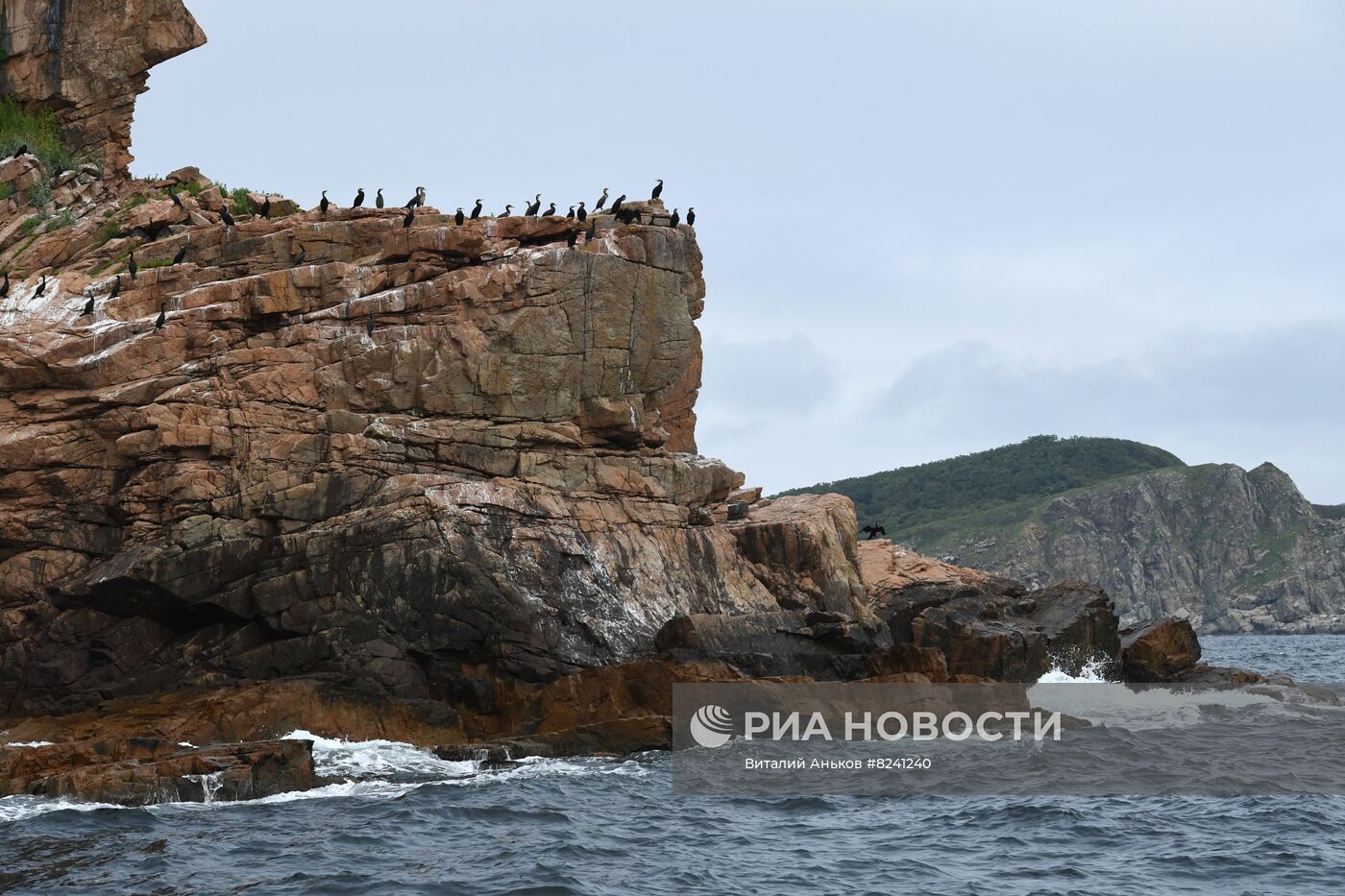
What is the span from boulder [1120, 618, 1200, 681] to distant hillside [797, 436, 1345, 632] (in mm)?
79704

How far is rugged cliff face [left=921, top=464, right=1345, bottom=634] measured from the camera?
5404 inches

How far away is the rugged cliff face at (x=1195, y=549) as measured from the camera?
137m

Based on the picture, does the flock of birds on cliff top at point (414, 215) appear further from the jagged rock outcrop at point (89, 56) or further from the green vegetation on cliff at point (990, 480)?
the green vegetation on cliff at point (990, 480)

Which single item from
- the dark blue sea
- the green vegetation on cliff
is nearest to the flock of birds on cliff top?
the dark blue sea

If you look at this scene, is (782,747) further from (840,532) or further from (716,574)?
(840,532)

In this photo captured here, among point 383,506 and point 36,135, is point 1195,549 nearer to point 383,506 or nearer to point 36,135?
point 36,135

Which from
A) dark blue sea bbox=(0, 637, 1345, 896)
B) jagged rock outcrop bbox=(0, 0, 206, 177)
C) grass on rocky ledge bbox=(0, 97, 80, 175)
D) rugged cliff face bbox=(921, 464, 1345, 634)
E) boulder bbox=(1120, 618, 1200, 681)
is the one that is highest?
jagged rock outcrop bbox=(0, 0, 206, 177)

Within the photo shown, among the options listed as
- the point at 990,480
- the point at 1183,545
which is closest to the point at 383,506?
the point at 1183,545

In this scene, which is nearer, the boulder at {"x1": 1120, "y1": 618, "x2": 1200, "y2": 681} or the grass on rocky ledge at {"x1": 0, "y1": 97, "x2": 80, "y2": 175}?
the grass on rocky ledge at {"x1": 0, "y1": 97, "x2": 80, "y2": 175}

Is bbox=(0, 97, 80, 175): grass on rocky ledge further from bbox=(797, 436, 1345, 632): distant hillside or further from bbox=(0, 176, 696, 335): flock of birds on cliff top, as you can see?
bbox=(797, 436, 1345, 632): distant hillside

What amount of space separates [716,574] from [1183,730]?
13.3m

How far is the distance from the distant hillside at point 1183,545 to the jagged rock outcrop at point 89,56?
9518 centimetres

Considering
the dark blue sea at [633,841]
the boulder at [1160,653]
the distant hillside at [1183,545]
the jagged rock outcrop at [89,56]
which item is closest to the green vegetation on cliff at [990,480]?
the distant hillside at [1183,545]

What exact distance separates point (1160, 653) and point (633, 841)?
3046 centimetres
